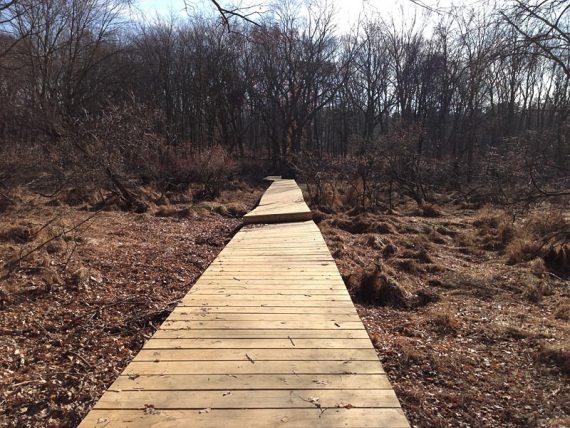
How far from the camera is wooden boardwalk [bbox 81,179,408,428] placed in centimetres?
230

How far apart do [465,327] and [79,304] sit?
14.3 feet

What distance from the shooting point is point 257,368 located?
9.31 ft

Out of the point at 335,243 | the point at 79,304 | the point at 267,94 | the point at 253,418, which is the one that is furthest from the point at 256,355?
the point at 267,94

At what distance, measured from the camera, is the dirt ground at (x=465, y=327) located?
3.45 metres

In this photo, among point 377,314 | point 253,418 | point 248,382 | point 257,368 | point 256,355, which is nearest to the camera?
point 253,418

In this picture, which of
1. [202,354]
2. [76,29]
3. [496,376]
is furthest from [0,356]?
[76,29]

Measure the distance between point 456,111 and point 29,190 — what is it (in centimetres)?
3033

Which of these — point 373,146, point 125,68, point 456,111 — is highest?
point 125,68

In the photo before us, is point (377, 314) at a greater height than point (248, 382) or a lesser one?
lesser

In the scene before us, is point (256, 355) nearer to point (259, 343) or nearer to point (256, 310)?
point (259, 343)

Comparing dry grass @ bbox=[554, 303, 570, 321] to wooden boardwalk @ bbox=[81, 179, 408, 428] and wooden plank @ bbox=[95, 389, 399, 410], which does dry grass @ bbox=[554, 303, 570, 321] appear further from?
wooden plank @ bbox=[95, 389, 399, 410]

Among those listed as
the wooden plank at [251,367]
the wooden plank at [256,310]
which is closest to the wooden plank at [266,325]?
the wooden plank at [256,310]

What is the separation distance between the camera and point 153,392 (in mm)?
2529

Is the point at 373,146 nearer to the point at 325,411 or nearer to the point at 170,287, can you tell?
the point at 170,287
